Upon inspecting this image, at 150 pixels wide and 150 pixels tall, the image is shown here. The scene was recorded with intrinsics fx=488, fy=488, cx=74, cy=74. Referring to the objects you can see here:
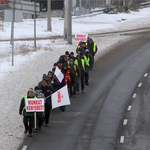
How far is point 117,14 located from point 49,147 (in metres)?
44.0

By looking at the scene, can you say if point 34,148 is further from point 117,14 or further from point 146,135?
point 117,14

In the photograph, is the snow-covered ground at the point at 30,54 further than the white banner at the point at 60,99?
Yes

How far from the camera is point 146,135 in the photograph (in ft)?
53.6

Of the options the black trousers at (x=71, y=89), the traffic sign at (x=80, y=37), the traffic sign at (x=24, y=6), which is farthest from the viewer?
the traffic sign at (x=24, y=6)

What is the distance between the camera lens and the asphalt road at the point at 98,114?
15.7 metres

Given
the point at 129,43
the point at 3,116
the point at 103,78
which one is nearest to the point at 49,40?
the point at 129,43

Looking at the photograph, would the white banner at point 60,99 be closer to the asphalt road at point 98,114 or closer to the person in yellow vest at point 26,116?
the asphalt road at point 98,114

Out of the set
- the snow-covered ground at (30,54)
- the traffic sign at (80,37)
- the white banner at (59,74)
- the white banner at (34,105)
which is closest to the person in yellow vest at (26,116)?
the white banner at (34,105)

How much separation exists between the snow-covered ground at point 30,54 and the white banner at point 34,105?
1068 mm

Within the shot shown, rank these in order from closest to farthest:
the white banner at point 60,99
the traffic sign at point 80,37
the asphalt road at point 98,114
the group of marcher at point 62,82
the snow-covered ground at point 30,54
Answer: the asphalt road at point 98,114
the group of marcher at point 62,82
the white banner at point 60,99
the snow-covered ground at point 30,54
the traffic sign at point 80,37

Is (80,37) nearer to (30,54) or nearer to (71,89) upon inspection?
(30,54)

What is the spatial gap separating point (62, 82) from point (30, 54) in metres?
10.7

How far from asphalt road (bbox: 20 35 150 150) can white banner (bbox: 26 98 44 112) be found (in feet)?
3.23

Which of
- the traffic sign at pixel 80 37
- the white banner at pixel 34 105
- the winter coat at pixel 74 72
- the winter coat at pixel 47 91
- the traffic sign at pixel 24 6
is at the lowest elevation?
the white banner at pixel 34 105
